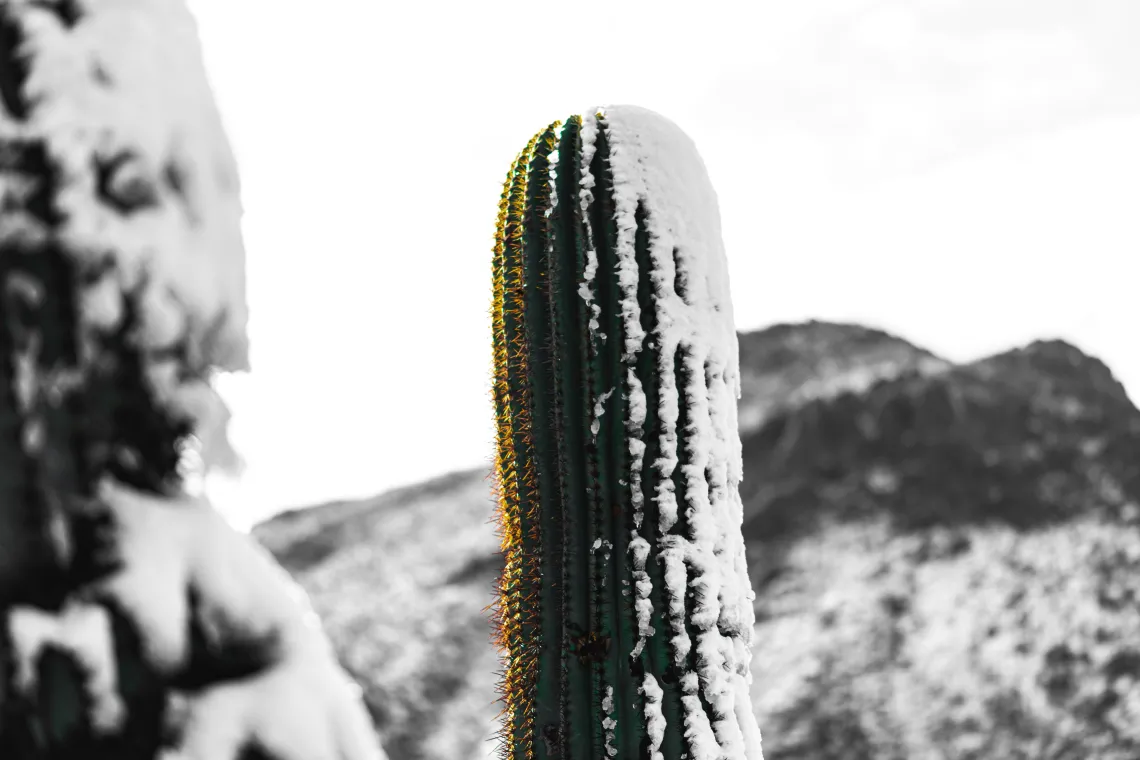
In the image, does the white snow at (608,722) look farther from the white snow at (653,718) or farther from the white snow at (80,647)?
the white snow at (80,647)

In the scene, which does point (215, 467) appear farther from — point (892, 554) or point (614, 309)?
point (892, 554)

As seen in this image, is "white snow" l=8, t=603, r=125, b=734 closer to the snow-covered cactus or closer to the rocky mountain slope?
the snow-covered cactus

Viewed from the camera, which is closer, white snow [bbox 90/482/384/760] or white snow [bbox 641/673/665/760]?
white snow [bbox 90/482/384/760]

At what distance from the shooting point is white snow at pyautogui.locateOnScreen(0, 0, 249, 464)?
2.72ft

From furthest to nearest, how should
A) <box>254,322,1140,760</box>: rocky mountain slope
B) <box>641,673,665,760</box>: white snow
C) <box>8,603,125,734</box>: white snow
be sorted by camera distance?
<box>254,322,1140,760</box>: rocky mountain slope < <box>641,673,665,760</box>: white snow < <box>8,603,125,734</box>: white snow

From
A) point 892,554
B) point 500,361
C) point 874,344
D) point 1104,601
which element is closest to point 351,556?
point 892,554

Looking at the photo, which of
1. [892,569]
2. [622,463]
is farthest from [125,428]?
[892,569]

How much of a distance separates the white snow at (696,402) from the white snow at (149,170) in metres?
1.02

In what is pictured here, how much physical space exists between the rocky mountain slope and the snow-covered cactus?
558cm

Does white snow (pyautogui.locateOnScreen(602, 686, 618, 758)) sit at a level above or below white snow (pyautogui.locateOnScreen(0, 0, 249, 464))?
below

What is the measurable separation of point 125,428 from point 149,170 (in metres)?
0.19

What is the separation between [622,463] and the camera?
1.85 meters

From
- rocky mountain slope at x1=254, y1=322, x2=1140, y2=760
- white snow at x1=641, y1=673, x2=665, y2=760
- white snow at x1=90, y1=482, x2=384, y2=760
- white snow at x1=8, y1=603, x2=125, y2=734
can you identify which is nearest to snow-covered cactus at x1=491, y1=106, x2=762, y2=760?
white snow at x1=641, y1=673, x2=665, y2=760

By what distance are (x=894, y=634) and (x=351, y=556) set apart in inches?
233
